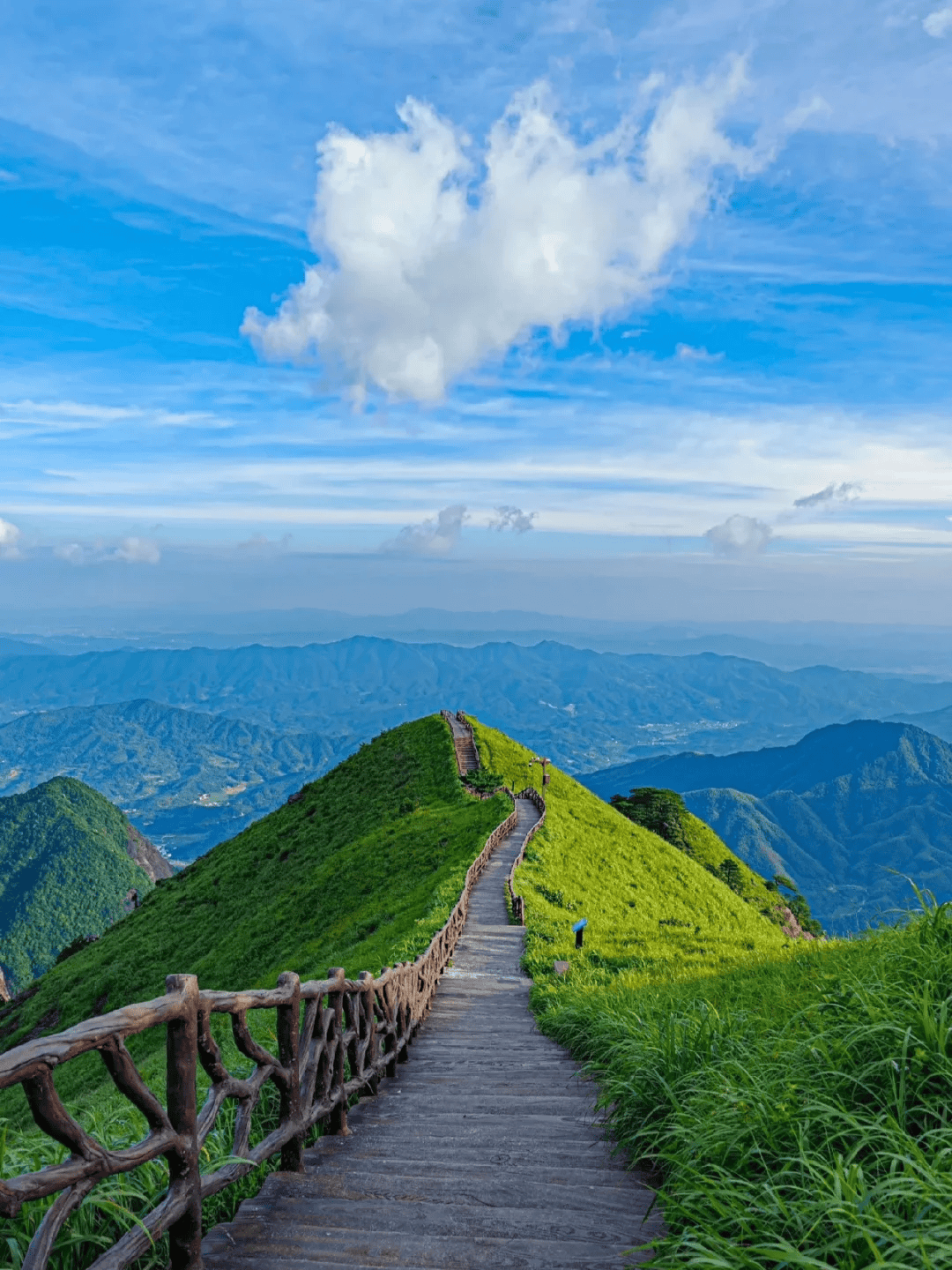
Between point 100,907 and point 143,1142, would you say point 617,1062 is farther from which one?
point 100,907

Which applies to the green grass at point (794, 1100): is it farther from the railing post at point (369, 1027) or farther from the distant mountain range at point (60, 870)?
the distant mountain range at point (60, 870)

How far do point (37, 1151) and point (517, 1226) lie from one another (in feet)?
11.5

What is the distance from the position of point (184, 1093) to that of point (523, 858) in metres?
29.7

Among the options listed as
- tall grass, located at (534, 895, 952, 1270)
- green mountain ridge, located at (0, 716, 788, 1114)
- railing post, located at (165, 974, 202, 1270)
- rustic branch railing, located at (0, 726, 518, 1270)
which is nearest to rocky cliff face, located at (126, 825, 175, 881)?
green mountain ridge, located at (0, 716, 788, 1114)

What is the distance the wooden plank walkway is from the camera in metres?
4.95

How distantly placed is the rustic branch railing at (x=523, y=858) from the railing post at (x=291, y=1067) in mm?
18504

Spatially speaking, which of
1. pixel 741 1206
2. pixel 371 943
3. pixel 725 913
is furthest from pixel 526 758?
pixel 741 1206

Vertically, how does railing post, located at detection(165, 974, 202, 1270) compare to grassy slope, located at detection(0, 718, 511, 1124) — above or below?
above

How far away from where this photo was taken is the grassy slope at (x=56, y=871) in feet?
487

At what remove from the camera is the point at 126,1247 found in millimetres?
4160

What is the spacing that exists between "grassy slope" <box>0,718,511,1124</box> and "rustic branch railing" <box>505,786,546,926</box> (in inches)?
73.5

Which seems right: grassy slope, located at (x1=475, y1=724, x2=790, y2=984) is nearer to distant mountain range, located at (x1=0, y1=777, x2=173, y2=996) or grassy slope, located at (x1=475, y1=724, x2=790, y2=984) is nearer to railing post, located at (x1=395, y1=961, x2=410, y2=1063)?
railing post, located at (x1=395, y1=961, x2=410, y2=1063)

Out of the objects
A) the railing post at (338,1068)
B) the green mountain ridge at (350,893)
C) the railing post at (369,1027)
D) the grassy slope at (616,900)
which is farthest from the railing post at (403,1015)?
the green mountain ridge at (350,893)

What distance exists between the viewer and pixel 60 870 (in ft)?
547
